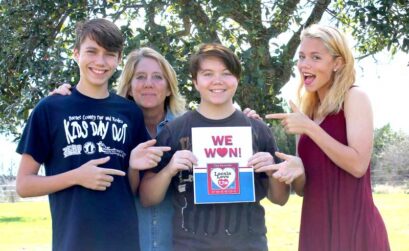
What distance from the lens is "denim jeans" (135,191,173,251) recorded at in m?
3.88

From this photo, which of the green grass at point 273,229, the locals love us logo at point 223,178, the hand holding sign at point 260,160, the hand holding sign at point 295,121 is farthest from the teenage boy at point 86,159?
the green grass at point 273,229

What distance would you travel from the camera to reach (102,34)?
12.0 ft

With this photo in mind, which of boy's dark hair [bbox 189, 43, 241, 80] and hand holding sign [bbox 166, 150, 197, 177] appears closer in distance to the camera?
hand holding sign [bbox 166, 150, 197, 177]

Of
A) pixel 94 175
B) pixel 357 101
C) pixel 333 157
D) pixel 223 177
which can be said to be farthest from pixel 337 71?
pixel 94 175

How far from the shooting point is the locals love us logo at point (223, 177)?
142 inches

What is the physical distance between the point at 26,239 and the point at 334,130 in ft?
45.1

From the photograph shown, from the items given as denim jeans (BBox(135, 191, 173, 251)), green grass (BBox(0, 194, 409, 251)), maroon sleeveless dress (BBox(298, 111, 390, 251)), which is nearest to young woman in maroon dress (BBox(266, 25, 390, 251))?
maroon sleeveless dress (BBox(298, 111, 390, 251))

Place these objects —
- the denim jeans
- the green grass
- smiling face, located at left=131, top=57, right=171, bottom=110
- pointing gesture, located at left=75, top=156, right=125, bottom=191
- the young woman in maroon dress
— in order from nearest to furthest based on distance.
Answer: pointing gesture, located at left=75, top=156, right=125, bottom=191, the young woman in maroon dress, the denim jeans, smiling face, located at left=131, top=57, right=171, bottom=110, the green grass

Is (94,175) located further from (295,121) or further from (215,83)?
(295,121)

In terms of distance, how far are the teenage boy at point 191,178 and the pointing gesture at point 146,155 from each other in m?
0.08

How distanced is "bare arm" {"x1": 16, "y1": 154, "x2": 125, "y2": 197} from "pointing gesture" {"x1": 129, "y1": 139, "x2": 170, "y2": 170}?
104mm

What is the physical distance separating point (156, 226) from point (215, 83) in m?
0.87

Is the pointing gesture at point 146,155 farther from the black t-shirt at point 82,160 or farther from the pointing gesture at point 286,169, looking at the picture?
the pointing gesture at point 286,169

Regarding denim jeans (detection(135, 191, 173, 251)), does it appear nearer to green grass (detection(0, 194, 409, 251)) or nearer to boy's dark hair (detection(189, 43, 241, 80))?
boy's dark hair (detection(189, 43, 241, 80))
